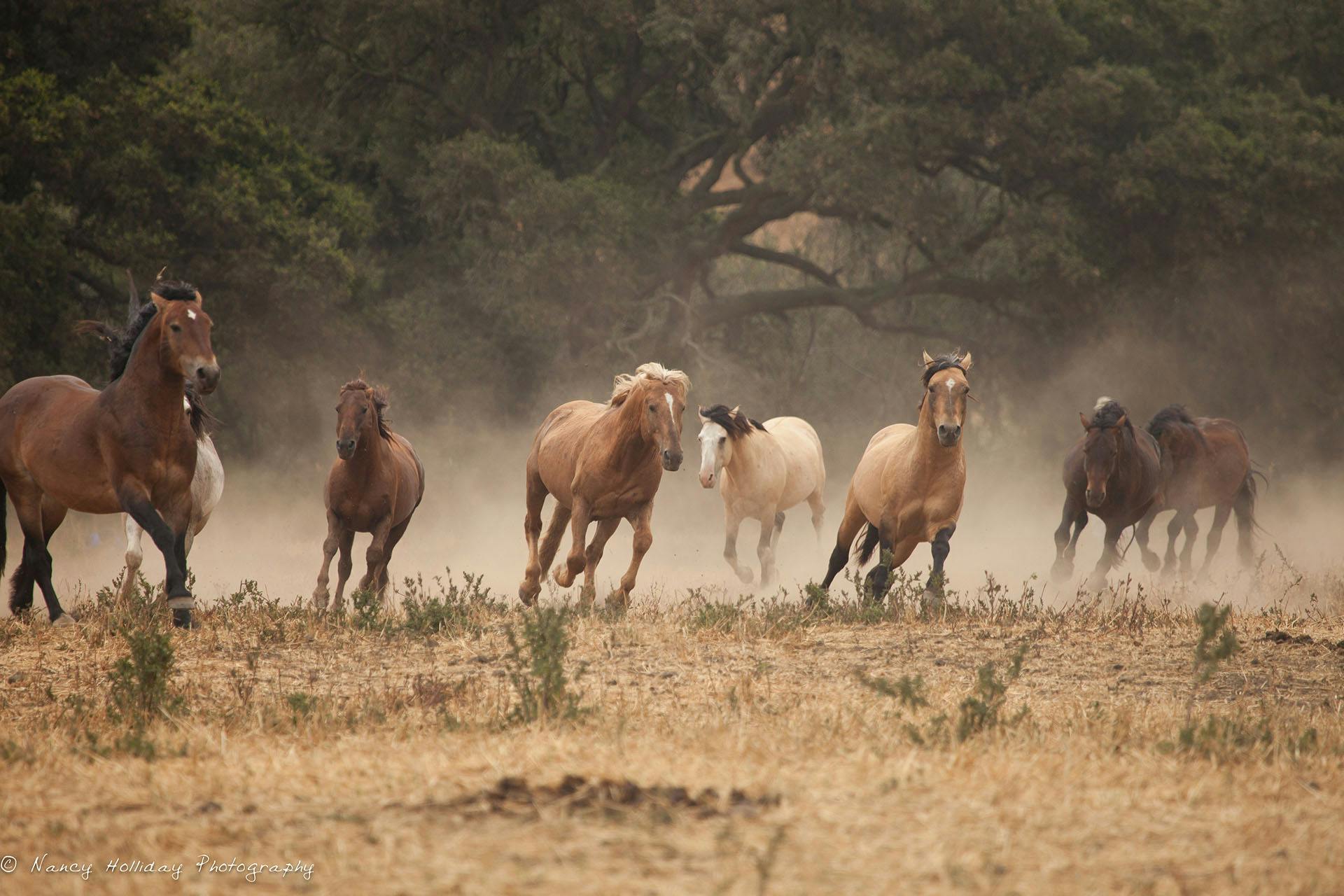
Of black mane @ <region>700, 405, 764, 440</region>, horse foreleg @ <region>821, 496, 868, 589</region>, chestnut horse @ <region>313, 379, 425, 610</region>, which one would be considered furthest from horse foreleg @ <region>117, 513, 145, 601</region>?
black mane @ <region>700, 405, 764, 440</region>

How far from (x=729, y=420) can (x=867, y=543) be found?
301cm

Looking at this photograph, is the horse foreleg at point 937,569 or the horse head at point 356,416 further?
the horse head at point 356,416

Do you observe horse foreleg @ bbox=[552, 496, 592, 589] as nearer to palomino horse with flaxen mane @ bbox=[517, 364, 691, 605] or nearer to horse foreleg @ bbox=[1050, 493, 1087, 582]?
palomino horse with flaxen mane @ bbox=[517, 364, 691, 605]

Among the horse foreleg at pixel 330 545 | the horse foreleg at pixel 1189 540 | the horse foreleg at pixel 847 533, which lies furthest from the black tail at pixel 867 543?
the horse foreleg at pixel 1189 540

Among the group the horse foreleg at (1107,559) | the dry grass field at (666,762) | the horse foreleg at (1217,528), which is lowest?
the dry grass field at (666,762)

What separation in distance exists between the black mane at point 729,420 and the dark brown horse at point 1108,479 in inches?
133

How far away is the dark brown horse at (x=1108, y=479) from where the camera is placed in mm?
12664

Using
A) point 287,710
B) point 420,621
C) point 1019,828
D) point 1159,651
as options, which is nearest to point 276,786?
point 287,710

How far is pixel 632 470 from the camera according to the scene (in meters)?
10.1

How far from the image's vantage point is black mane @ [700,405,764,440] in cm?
1403

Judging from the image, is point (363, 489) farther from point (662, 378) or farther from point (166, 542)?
point (662, 378)

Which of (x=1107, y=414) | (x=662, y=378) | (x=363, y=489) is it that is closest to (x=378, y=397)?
(x=363, y=489)

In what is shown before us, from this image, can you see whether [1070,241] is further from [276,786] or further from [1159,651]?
[276,786]

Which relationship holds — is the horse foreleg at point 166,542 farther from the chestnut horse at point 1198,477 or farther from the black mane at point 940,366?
the chestnut horse at point 1198,477
